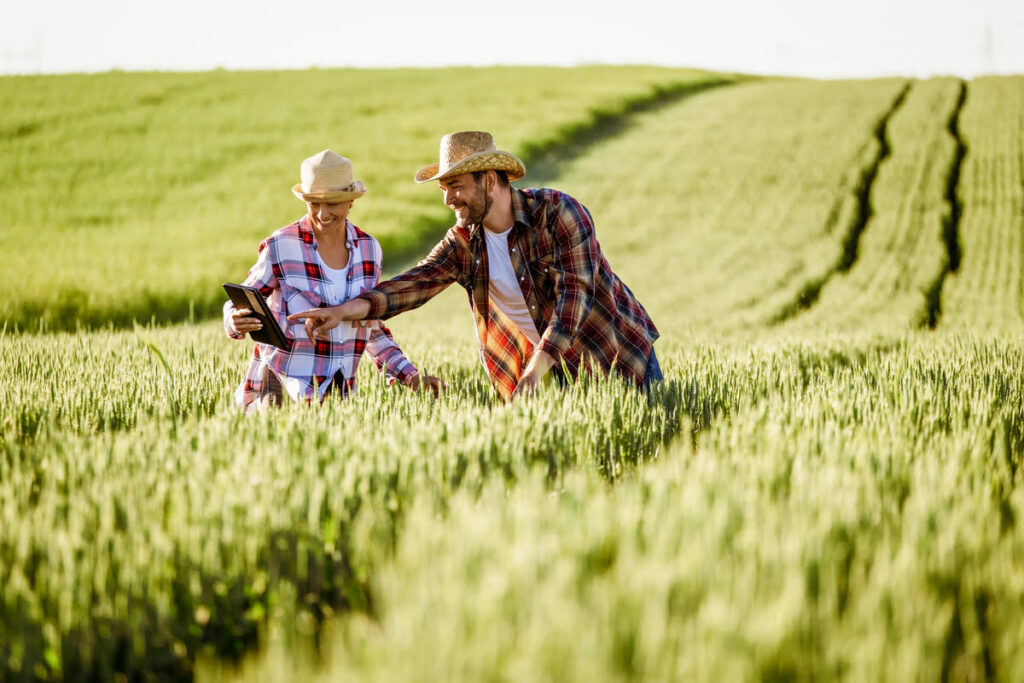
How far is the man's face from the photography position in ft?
12.3

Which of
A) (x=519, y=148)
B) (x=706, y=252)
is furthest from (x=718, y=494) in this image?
(x=519, y=148)

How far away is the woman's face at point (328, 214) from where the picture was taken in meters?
3.72

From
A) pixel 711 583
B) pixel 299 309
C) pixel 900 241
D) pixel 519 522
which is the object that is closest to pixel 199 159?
pixel 900 241

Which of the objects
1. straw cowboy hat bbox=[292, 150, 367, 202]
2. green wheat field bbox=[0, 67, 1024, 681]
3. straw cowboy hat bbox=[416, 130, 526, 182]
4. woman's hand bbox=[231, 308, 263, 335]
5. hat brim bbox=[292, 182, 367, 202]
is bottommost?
green wheat field bbox=[0, 67, 1024, 681]

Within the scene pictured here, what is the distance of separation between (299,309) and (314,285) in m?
0.14

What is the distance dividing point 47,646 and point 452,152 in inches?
105

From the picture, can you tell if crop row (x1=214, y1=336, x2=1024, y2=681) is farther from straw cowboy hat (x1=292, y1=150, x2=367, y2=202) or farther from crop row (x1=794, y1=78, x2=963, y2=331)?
crop row (x1=794, y1=78, x2=963, y2=331)

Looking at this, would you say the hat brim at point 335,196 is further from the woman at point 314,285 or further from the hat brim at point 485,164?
the hat brim at point 485,164

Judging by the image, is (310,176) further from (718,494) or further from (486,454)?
(718,494)

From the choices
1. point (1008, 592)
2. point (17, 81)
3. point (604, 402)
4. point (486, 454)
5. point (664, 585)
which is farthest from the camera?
point (17, 81)

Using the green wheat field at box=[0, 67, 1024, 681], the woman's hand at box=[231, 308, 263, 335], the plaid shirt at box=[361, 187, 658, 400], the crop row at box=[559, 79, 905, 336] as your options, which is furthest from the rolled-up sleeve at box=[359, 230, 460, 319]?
the crop row at box=[559, 79, 905, 336]

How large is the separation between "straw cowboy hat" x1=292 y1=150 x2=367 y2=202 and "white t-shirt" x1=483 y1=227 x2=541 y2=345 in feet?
2.55

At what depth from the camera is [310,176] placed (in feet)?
11.9

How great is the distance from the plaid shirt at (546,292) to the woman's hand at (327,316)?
70 millimetres
